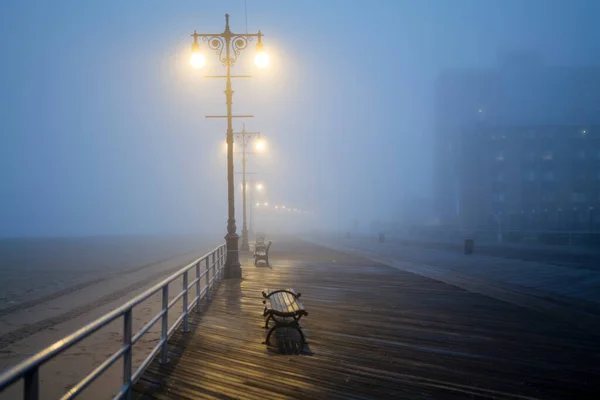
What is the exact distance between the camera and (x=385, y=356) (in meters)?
6.17

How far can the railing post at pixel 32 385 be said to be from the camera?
95.5 inches

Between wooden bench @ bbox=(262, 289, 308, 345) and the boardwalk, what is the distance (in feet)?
1.14

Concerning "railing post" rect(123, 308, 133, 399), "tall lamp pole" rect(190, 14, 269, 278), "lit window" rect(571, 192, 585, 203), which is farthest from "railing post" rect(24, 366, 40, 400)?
"lit window" rect(571, 192, 585, 203)

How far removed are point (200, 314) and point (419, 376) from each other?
514 centimetres

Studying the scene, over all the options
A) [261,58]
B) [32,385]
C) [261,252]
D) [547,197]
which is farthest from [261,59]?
[547,197]

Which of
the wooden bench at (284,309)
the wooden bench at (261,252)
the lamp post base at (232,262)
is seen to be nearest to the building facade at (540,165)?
the wooden bench at (261,252)

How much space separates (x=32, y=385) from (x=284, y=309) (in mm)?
4503

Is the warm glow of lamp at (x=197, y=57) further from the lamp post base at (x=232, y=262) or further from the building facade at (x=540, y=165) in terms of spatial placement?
the building facade at (x=540, y=165)

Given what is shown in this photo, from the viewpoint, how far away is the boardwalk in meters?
4.95

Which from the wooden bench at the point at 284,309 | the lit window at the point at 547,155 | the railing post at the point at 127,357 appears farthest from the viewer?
the lit window at the point at 547,155

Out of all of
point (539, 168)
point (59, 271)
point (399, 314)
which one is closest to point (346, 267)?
point (399, 314)

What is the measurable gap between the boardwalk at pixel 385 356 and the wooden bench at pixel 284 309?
35 cm

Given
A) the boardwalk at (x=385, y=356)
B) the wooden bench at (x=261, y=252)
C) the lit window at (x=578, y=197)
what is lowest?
the boardwalk at (x=385, y=356)

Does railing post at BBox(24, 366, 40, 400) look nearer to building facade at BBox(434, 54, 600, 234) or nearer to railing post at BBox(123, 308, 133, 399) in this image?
railing post at BBox(123, 308, 133, 399)
